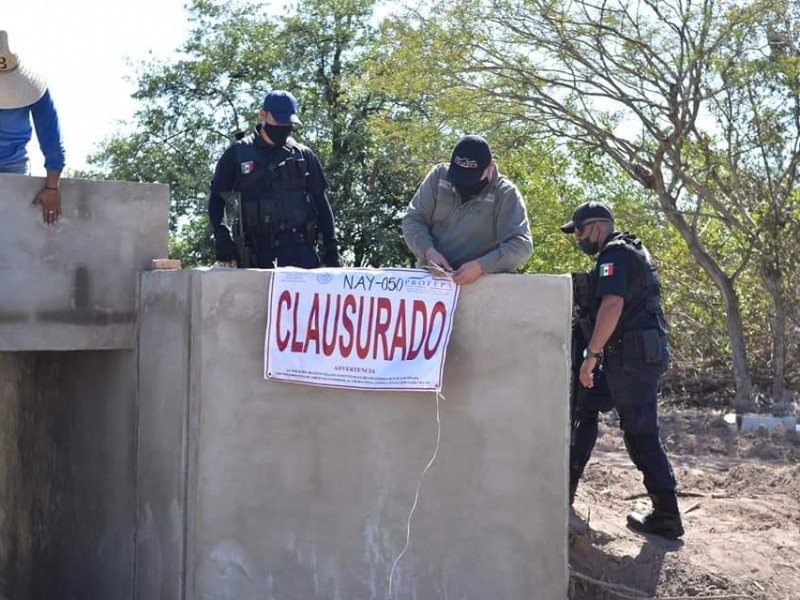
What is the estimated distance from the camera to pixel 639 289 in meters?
6.45

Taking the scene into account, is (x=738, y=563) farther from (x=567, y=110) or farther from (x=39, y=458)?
(x=567, y=110)

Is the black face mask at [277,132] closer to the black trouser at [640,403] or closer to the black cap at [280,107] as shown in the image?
the black cap at [280,107]

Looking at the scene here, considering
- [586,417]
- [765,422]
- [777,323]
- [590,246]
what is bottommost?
[765,422]

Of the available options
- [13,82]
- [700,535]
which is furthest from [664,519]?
[13,82]

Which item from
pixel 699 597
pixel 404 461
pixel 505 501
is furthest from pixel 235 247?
pixel 699 597

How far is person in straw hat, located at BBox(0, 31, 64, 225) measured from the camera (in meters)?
6.05

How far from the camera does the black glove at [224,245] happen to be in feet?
21.4

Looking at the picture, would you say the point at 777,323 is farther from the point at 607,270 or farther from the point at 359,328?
the point at 359,328

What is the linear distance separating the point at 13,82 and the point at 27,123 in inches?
10.8

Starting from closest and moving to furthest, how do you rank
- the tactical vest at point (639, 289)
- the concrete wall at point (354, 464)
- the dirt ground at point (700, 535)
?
the concrete wall at point (354, 464) < the dirt ground at point (700, 535) < the tactical vest at point (639, 289)

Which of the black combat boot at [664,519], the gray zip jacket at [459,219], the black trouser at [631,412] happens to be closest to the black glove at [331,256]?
the gray zip jacket at [459,219]

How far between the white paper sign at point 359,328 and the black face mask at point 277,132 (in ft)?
4.04

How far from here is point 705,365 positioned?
1492 cm

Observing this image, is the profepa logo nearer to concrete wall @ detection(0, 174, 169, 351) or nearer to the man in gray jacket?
the man in gray jacket
